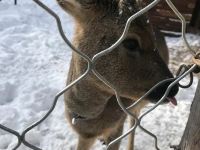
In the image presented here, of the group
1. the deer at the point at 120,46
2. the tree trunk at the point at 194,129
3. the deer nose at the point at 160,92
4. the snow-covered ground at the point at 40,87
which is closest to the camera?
the tree trunk at the point at 194,129

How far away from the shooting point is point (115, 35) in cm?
253

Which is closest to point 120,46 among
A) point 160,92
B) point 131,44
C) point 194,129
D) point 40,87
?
point 131,44

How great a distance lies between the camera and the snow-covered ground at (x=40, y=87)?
4051 millimetres

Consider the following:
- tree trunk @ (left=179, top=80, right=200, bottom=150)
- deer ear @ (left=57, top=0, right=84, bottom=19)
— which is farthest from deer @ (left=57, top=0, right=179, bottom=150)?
tree trunk @ (left=179, top=80, right=200, bottom=150)

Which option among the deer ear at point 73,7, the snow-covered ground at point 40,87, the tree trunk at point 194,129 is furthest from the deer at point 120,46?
the snow-covered ground at point 40,87

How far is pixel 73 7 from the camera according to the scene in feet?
8.59

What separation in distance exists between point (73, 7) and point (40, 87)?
2.20m

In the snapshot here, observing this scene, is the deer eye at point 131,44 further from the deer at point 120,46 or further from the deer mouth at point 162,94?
the deer mouth at point 162,94

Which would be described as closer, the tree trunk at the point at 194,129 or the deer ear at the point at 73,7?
the tree trunk at the point at 194,129

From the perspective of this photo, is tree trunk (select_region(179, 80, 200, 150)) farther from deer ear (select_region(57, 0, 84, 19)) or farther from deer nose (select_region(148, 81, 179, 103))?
deer ear (select_region(57, 0, 84, 19))

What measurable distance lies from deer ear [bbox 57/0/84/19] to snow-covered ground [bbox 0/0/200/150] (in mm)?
1605

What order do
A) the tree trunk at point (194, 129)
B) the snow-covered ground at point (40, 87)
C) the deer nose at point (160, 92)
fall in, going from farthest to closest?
the snow-covered ground at point (40, 87) → the deer nose at point (160, 92) → the tree trunk at point (194, 129)

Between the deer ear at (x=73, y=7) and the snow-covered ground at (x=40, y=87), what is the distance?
160 centimetres

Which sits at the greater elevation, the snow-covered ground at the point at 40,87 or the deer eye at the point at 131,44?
the deer eye at the point at 131,44
